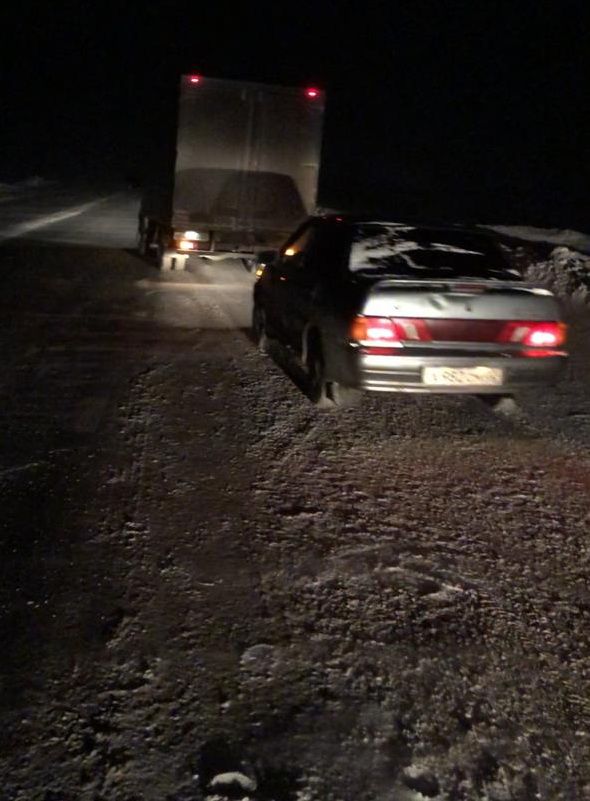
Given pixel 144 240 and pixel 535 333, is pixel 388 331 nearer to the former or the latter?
pixel 535 333

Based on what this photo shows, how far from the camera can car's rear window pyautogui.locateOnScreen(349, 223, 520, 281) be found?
7.54m

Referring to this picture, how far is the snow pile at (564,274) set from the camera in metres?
13.7

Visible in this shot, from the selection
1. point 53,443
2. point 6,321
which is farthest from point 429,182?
point 53,443

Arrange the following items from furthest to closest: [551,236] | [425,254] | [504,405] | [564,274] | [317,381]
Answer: [551,236] → [564,274] → [504,405] → [317,381] → [425,254]

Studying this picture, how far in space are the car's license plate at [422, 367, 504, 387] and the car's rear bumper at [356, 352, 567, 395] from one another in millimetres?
23

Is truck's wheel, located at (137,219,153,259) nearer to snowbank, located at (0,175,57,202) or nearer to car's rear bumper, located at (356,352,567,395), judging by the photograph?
car's rear bumper, located at (356,352,567,395)

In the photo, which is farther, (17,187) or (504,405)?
(17,187)

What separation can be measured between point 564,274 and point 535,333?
305 inches

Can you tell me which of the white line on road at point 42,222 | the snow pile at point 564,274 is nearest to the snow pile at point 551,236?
the snow pile at point 564,274

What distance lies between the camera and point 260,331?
33.7 ft

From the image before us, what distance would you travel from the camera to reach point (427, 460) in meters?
6.90

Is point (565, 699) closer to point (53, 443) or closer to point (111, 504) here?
point (111, 504)

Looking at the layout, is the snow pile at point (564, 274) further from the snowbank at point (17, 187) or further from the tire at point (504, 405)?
the snowbank at point (17, 187)

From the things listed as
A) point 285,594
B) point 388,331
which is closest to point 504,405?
point 388,331
